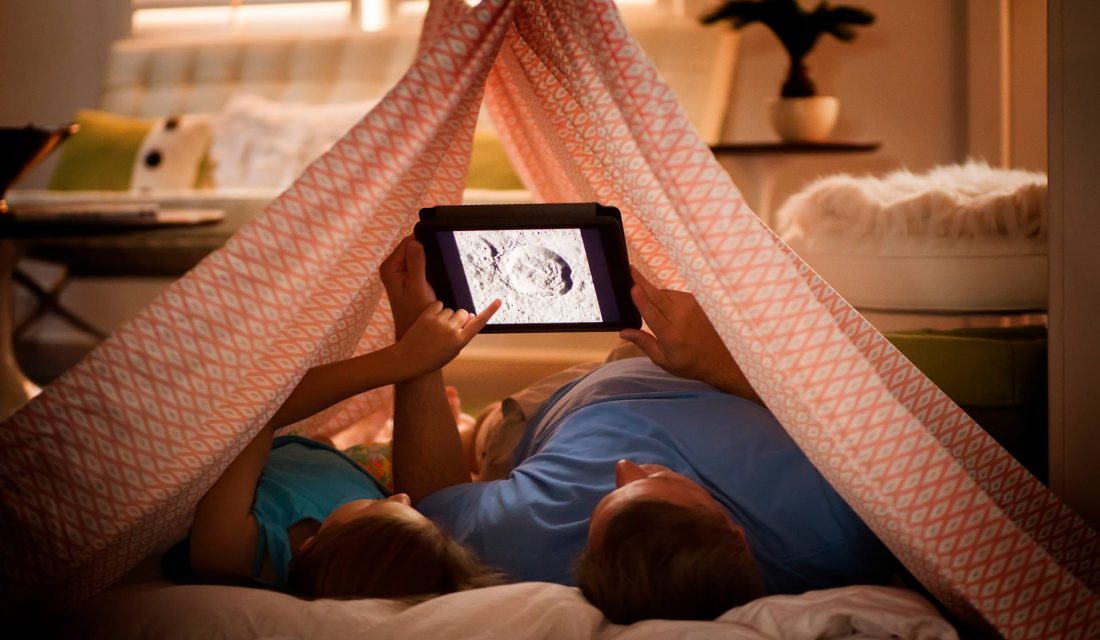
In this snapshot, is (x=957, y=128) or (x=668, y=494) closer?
(x=668, y=494)

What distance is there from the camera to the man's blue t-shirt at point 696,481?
99cm

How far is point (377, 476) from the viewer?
1.38 meters

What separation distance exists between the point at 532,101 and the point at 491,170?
1703 mm

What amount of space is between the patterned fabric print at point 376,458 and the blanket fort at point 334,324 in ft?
1.32

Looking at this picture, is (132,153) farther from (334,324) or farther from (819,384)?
(819,384)

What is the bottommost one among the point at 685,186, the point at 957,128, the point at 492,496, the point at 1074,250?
the point at 957,128

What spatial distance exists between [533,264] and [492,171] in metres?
1.91

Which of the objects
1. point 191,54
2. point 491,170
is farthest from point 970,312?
A: point 191,54

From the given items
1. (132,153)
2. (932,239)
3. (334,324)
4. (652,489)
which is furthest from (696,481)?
(132,153)

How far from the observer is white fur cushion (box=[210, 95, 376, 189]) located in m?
3.14

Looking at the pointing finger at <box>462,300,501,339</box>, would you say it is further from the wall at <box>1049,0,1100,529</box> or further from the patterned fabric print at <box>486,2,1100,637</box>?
the wall at <box>1049,0,1100,529</box>

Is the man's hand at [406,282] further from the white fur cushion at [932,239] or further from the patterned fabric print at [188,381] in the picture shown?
the white fur cushion at [932,239]

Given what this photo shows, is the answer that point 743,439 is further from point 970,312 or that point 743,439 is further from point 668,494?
point 970,312

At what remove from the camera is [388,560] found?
92 centimetres
